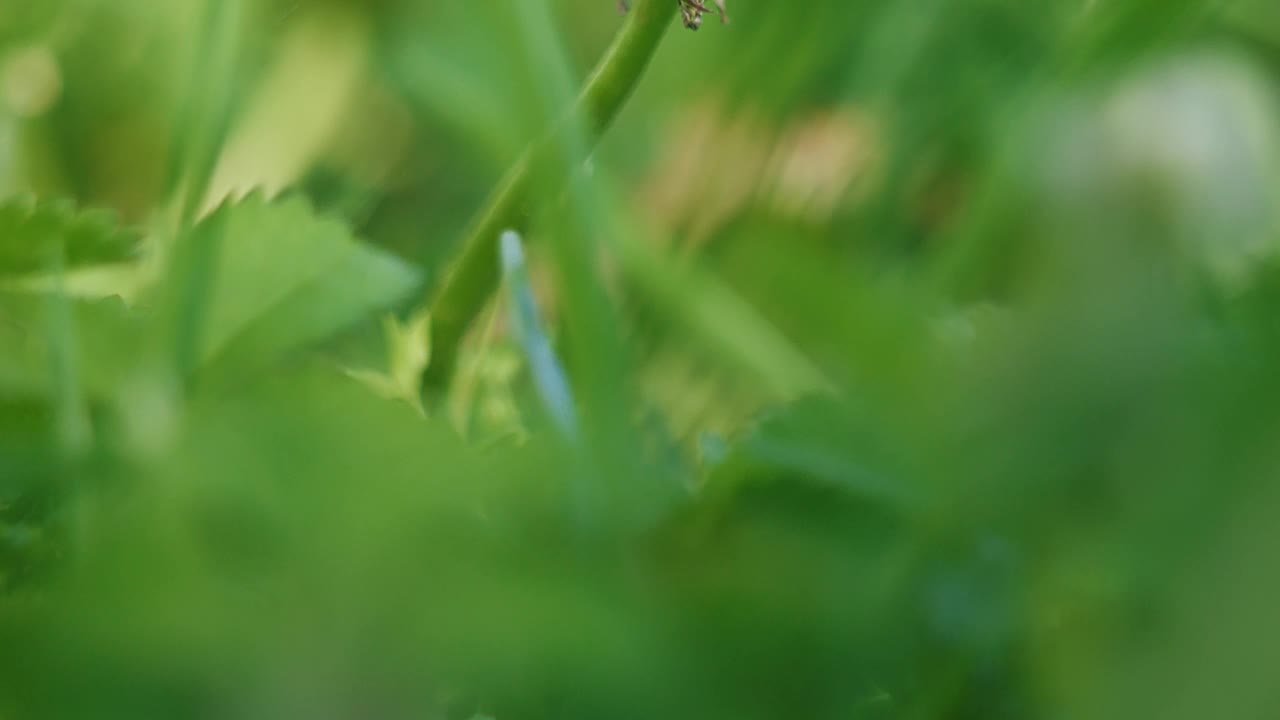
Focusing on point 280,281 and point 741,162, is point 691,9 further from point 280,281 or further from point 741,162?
point 741,162

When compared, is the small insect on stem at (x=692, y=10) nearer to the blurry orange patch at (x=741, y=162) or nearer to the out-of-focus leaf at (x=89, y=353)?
the out-of-focus leaf at (x=89, y=353)

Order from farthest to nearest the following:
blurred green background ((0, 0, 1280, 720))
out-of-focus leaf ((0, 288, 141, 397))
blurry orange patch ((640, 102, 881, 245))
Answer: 1. blurry orange patch ((640, 102, 881, 245))
2. out-of-focus leaf ((0, 288, 141, 397))
3. blurred green background ((0, 0, 1280, 720))

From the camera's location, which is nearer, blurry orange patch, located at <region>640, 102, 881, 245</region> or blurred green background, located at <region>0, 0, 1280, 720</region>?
blurred green background, located at <region>0, 0, 1280, 720</region>

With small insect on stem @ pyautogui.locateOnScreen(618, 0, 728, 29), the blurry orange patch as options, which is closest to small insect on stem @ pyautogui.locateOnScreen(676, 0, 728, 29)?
small insect on stem @ pyautogui.locateOnScreen(618, 0, 728, 29)

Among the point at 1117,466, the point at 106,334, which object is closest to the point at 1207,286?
the point at 1117,466

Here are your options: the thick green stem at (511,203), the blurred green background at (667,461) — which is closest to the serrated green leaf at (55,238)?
the blurred green background at (667,461)

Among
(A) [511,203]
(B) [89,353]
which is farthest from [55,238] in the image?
(A) [511,203]

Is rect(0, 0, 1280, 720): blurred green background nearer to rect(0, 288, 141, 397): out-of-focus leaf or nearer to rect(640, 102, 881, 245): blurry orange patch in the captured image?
rect(0, 288, 141, 397): out-of-focus leaf
